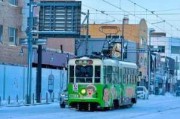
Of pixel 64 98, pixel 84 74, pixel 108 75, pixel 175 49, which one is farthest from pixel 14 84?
pixel 175 49

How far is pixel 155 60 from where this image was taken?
10988 centimetres

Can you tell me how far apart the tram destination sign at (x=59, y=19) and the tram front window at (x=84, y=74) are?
1175 centimetres

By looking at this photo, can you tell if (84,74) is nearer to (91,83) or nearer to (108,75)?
(91,83)

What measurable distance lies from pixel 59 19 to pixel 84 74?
1271cm

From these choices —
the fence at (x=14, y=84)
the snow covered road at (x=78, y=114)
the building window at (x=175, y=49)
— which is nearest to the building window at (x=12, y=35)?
the fence at (x=14, y=84)

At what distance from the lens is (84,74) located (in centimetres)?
3616

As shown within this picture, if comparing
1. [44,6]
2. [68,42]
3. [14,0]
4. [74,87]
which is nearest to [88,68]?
[74,87]

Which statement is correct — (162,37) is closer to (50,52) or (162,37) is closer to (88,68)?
(50,52)

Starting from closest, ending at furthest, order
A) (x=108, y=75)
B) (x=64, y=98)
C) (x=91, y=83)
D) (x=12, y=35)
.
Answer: (x=91, y=83), (x=108, y=75), (x=64, y=98), (x=12, y=35)

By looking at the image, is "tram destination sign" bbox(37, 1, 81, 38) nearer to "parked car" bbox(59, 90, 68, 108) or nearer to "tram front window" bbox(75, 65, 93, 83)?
"parked car" bbox(59, 90, 68, 108)

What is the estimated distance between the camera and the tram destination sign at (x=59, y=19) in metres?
47.3

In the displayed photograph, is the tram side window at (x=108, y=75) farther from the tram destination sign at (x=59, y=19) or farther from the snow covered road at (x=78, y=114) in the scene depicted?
the tram destination sign at (x=59, y=19)

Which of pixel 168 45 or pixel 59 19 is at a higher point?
pixel 59 19

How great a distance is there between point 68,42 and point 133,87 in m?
32.8
